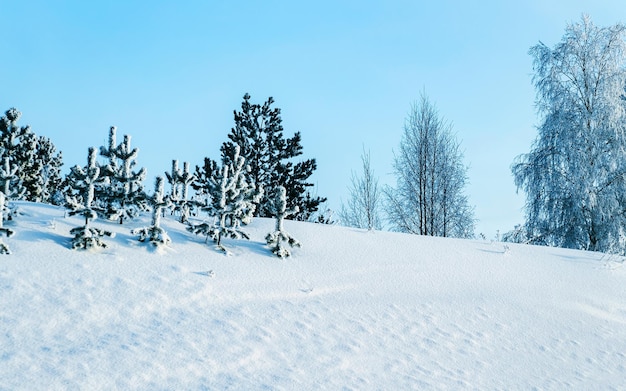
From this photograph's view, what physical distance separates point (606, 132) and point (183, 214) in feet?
48.1

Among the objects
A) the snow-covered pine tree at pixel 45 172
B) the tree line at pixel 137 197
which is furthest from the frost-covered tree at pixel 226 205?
the snow-covered pine tree at pixel 45 172

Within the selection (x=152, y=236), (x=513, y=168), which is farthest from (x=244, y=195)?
(x=513, y=168)

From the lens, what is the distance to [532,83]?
18.0 m

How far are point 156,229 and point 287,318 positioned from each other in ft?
8.89

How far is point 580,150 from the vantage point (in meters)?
16.2

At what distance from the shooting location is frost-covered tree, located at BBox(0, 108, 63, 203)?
9133 millimetres

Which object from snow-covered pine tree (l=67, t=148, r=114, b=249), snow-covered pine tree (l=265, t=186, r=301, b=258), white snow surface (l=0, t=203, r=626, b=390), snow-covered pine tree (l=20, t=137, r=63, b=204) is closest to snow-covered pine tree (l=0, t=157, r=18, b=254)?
white snow surface (l=0, t=203, r=626, b=390)

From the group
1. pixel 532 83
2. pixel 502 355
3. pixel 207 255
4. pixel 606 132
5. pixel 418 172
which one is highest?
pixel 532 83

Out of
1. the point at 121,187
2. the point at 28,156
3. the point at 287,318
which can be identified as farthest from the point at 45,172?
the point at 287,318

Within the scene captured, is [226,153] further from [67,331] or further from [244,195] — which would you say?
[67,331]

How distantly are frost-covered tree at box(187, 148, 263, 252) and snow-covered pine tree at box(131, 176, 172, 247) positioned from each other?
26.6 inches

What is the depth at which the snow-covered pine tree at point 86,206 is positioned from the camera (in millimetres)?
6758

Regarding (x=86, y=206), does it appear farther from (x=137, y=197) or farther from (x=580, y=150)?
(x=580, y=150)

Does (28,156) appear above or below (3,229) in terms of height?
above
